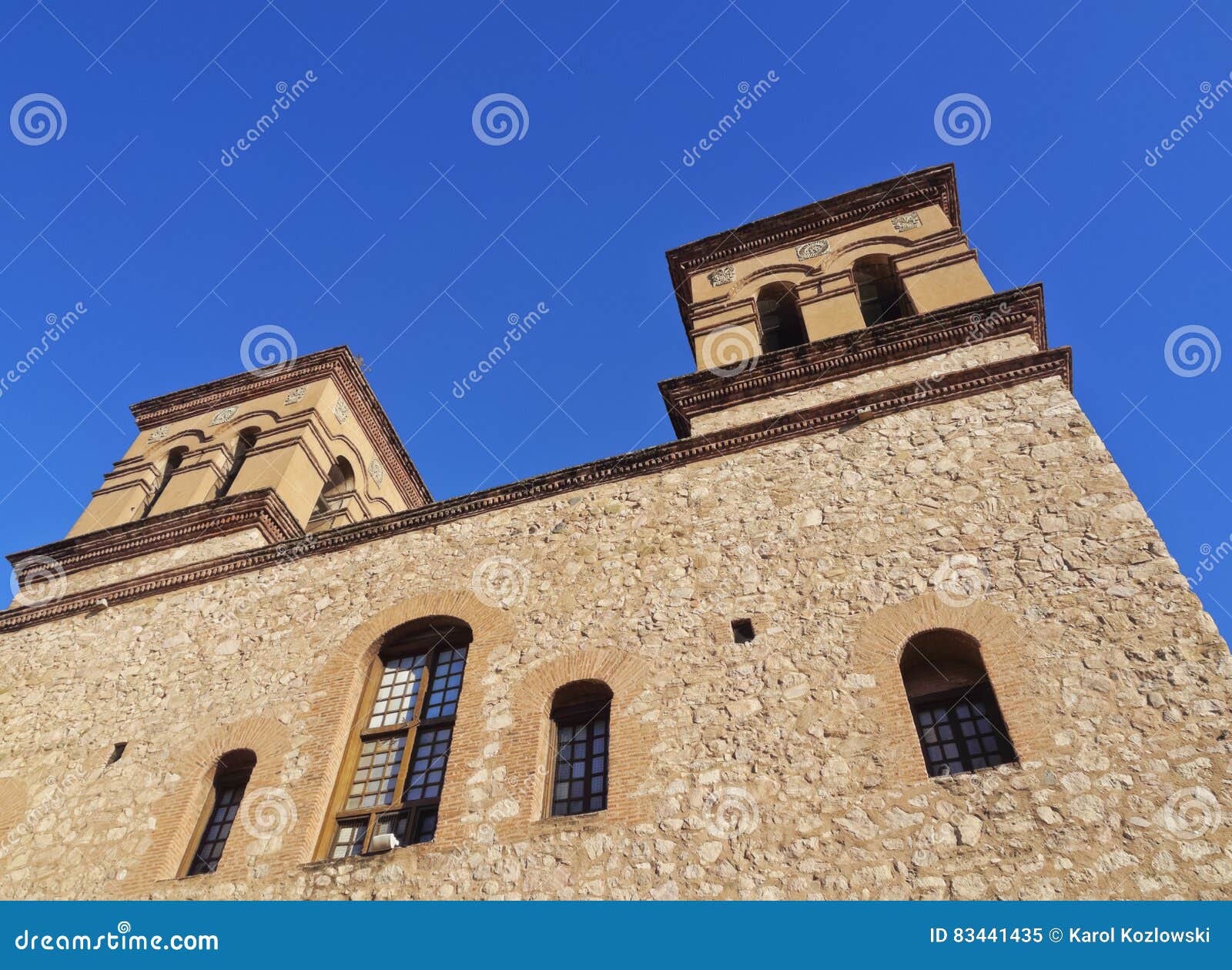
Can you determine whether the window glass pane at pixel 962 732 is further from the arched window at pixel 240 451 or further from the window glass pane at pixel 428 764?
the arched window at pixel 240 451

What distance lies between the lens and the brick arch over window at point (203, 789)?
29.7ft

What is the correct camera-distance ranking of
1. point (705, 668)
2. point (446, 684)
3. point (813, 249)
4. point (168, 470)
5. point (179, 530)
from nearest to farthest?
point (705, 668) → point (446, 684) → point (179, 530) → point (813, 249) → point (168, 470)

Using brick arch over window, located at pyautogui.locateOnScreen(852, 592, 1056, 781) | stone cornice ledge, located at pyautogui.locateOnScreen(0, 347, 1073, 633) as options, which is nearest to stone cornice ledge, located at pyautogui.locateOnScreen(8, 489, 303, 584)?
stone cornice ledge, located at pyautogui.locateOnScreen(0, 347, 1073, 633)

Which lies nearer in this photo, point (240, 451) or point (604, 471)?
point (604, 471)

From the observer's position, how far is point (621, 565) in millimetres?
10320

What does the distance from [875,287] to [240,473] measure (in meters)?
11.1

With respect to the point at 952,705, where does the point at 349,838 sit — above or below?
below

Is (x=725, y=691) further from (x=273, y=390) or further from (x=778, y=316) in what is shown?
(x=273, y=390)

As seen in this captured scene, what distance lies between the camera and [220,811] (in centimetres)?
991

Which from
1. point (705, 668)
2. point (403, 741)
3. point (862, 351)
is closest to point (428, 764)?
point (403, 741)

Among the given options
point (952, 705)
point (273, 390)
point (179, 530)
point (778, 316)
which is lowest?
point (952, 705)

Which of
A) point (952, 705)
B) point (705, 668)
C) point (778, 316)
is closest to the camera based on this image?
point (952, 705)

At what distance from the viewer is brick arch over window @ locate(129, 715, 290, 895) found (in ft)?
29.7

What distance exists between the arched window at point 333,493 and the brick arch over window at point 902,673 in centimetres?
1115
